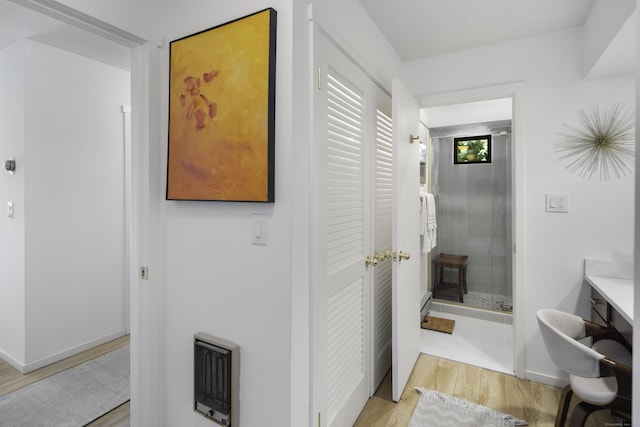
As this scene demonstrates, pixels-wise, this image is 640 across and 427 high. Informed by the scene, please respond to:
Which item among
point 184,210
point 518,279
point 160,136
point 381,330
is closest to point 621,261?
point 518,279

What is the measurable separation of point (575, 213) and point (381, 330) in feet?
5.02

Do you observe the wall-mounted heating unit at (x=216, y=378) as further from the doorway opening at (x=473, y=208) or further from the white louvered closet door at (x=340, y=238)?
the doorway opening at (x=473, y=208)

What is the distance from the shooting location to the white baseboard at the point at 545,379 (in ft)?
7.21

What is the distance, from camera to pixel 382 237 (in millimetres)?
2236

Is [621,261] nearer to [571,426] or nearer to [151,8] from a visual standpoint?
[571,426]

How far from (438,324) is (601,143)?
2.08 meters

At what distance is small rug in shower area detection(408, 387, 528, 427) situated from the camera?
5.98 ft

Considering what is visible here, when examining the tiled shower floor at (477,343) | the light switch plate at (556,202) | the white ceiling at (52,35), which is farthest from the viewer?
the tiled shower floor at (477,343)

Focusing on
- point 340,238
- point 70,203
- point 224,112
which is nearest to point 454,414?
point 340,238

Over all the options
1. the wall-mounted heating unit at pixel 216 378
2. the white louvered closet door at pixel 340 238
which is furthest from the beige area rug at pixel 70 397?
the white louvered closet door at pixel 340 238

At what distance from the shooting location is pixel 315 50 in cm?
133

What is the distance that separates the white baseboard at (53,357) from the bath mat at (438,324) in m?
2.94

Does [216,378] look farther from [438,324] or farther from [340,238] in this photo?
[438,324]

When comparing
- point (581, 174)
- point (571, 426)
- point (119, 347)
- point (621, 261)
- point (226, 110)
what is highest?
point (226, 110)
